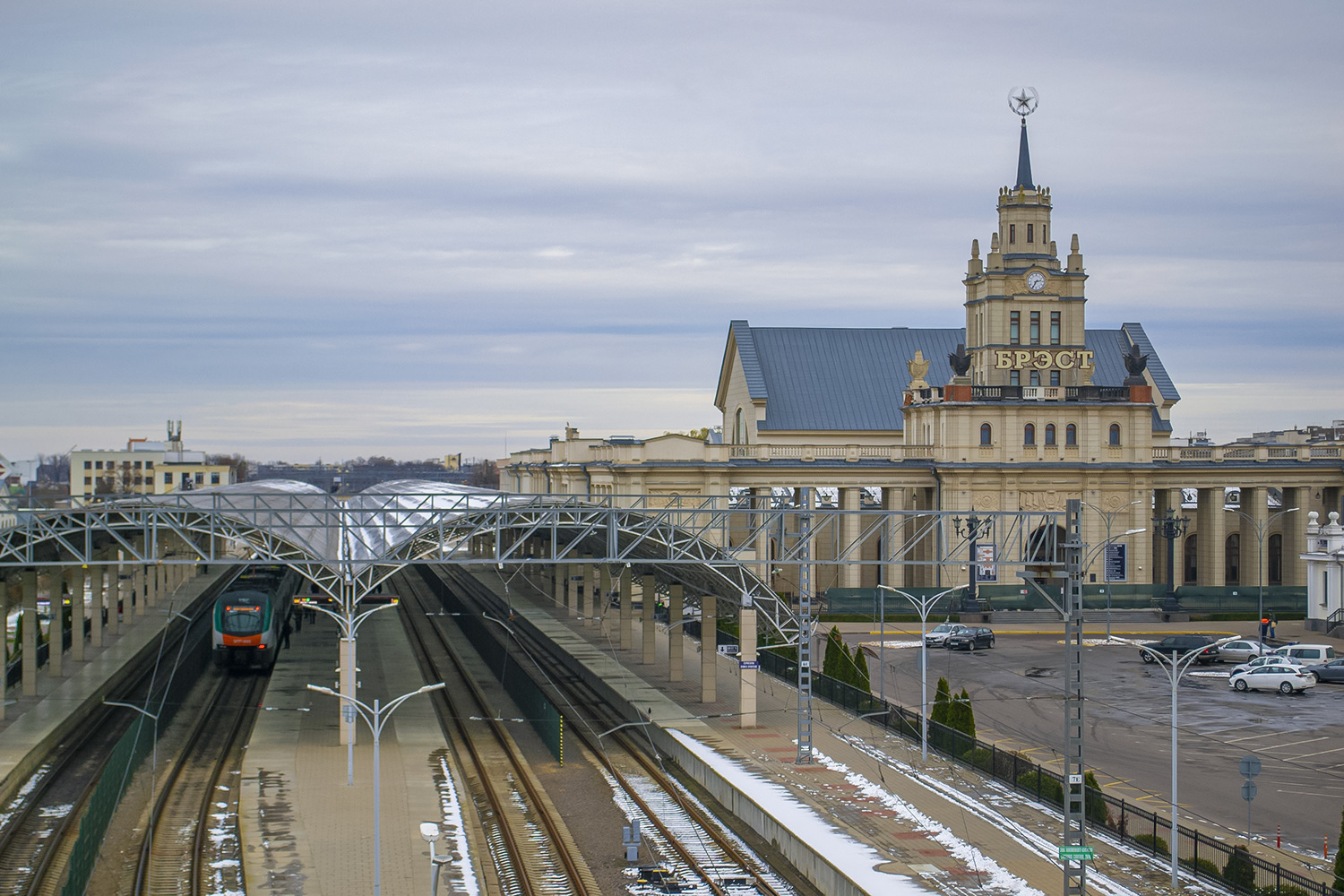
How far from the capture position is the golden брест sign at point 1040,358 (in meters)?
81.2

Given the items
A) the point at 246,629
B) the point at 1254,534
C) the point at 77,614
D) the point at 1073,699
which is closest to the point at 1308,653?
the point at 1254,534

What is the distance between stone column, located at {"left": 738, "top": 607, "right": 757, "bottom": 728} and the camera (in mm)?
42594

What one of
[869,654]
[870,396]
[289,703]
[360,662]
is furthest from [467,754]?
[870,396]

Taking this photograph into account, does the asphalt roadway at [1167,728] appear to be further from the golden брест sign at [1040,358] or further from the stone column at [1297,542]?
the stone column at [1297,542]

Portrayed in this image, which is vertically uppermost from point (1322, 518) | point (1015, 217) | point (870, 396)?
point (1015, 217)

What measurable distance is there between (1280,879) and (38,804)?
2798 centimetres

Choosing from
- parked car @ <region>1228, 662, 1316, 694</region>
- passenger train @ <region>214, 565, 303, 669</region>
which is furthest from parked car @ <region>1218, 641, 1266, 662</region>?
passenger train @ <region>214, 565, 303, 669</region>

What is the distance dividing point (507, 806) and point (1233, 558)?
7985 centimetres

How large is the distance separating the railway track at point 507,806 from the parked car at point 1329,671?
32147 mm

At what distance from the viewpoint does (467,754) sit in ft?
136

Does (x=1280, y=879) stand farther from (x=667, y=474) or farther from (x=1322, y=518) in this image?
(x=1322, y=518)

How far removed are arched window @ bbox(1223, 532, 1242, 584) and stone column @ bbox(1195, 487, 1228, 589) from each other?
28.8 feet

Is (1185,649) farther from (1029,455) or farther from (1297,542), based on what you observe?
(1297,542)

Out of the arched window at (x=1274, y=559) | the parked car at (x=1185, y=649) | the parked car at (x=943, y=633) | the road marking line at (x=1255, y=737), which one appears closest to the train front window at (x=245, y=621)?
the parked car at (x=943, y=633)
